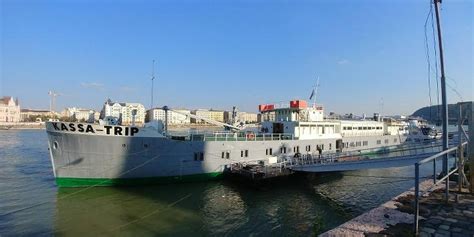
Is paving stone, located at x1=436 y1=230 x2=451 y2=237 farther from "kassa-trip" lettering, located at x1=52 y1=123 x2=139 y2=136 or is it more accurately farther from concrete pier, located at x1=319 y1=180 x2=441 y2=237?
"kassa-trip" lettering, located at x1=52 y1=123 x2=139 y2=136

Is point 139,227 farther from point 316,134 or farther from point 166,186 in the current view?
point 316,134

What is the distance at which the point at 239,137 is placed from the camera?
27562 mm

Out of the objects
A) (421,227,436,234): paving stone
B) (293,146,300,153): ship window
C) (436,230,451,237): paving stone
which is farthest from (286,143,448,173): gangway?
(436,230,451,237): paving stone

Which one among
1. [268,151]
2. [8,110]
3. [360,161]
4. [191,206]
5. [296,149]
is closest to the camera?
[191,206]

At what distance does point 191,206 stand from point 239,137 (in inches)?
405

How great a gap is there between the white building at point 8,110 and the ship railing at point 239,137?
17052 centimetres

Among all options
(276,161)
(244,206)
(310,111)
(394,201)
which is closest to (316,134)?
(310,111)

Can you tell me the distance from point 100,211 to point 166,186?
612 cm

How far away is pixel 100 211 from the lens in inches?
686

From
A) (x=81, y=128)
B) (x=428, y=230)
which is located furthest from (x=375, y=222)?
(x=81, y=128)

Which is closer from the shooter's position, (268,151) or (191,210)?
(191,210)

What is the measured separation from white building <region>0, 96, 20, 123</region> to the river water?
159521mm

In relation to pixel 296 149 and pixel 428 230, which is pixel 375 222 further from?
pixel 296 149

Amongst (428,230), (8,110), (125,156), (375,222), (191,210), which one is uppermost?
(8,110)
